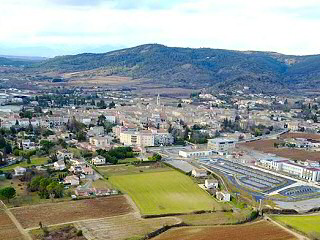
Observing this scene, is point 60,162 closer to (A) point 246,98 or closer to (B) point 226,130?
(B) point 226,130

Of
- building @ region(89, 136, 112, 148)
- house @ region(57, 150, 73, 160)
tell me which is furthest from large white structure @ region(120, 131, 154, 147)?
house @ region(57, 150, 73, 160)

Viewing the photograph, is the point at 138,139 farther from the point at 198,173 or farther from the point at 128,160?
the point at 198,173

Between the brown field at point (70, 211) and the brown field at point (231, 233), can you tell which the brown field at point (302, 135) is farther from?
the brown field at point (70, 211)

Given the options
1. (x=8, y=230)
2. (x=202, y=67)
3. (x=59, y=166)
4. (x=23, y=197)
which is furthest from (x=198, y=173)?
(x=202, y=67)

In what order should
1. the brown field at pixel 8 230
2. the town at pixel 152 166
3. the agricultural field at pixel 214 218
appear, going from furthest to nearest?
the town at pixel 152 166, the agricultural field at pixel 214 218, the brown field at pixel 8 230

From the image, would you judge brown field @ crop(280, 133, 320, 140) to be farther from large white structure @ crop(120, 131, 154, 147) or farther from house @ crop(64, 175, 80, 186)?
house @ crop(64, 175, 80, 186)

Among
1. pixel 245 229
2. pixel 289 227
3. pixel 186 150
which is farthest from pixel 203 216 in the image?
pixel 186 150

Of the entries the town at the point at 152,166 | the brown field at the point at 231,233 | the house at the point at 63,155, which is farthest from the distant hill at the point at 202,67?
the brown field at the point at 231,233
